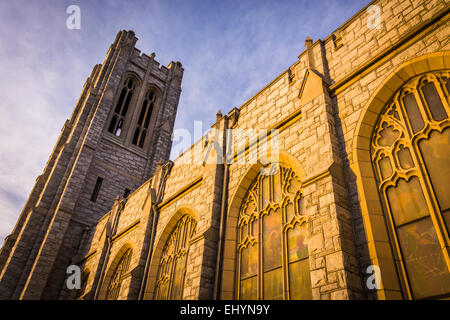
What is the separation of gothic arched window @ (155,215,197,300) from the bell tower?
31.9 feet

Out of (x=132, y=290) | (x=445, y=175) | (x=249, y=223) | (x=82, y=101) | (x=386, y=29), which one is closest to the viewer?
(x=445, y=175)

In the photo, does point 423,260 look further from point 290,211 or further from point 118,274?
point 118,274

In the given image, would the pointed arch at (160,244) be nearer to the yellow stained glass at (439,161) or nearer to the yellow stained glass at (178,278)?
the yellow stained glass at (178,278)

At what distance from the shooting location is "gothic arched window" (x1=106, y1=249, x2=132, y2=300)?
44.8ft

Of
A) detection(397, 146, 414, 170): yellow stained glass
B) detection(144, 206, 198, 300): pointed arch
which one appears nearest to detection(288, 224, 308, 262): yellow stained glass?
detection(397, 146, 414, 170): yellow stained glass

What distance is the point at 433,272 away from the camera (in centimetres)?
488

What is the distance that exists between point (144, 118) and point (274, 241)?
22627mm

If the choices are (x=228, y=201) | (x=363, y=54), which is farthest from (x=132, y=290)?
(x=363, y=54)

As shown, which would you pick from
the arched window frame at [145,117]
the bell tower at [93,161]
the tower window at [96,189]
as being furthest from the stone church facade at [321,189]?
the arched window frame at [145,117]

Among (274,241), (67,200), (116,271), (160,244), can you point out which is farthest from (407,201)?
(67,200)

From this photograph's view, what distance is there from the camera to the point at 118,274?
14.2m

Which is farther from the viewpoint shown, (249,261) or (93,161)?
(93,161)
